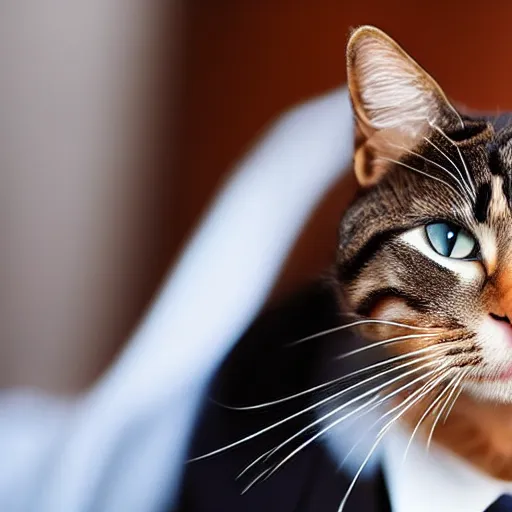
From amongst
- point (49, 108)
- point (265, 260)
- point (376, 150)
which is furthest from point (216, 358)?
point (49, 108)

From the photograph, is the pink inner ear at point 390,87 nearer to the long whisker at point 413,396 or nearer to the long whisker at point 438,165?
the long whisker at point 438,165

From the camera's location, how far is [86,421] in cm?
60

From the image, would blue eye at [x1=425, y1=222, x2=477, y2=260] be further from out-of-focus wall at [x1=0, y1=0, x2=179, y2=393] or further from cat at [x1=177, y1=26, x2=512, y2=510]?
out-of-focus wall at [x1=0, y1=0, x2=179, y2=393]

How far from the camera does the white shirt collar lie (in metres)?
0.44

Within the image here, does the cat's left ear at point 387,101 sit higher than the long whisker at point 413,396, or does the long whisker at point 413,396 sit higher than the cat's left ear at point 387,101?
the cat's left ear at point 387,101

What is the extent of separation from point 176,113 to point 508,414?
39cm

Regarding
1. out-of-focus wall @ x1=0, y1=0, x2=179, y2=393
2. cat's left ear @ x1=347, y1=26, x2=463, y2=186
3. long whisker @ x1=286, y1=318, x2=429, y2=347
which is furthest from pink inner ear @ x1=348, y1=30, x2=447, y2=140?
out-of-focus wall @ x1=0, y1=0, x2=179, y2=393

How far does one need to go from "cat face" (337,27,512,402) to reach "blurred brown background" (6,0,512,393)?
9cm

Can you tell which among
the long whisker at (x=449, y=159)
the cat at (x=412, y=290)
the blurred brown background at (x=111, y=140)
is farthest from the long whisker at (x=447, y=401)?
the blurred brown background at (x=111, y=140)

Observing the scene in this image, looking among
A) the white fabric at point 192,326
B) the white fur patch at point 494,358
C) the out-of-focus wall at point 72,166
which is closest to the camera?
the white fur patch at point 494,358

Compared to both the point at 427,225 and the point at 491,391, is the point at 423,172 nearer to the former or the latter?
the point at 427,225

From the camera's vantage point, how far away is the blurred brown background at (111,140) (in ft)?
1.98

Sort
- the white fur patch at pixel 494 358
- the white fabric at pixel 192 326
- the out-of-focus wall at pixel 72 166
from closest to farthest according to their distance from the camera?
the white fur patch at pixel 494 358 < the white fabric at pixel 192 326 < the out-of-focus wall at pixel 72 166

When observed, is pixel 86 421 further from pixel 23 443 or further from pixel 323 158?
pixel 323 158
